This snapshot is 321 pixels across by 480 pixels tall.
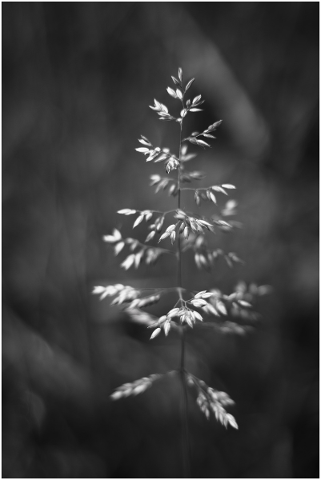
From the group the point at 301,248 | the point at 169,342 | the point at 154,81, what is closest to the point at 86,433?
the point at 169,342

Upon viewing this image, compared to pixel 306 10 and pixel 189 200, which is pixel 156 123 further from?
pixel 306 10

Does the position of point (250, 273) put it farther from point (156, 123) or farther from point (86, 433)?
point (86, 433)

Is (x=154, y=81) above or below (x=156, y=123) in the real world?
above

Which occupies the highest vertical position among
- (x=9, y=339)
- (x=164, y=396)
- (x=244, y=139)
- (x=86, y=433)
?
(x=244, y=139)

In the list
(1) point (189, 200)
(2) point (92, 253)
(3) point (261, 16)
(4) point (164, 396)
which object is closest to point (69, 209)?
(2) point (92, 253)

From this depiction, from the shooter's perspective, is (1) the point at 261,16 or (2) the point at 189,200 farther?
(2) the point at 189,200

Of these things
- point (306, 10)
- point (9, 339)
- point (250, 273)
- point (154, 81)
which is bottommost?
point (9, 339)
